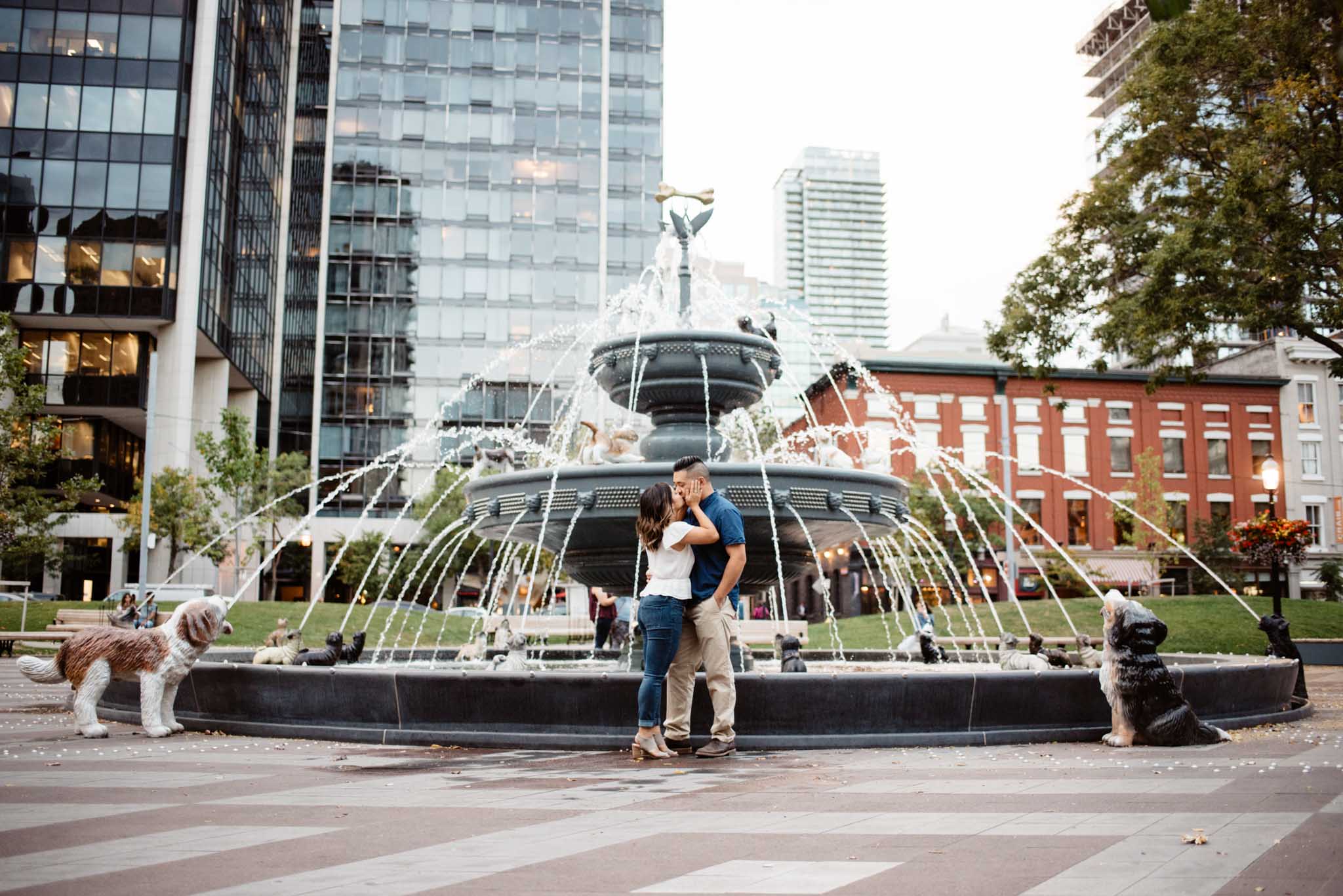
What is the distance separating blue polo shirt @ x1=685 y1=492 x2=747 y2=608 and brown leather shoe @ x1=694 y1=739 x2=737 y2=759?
0.90 m

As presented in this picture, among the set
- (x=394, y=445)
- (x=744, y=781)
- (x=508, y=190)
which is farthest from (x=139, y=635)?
(x=508, y=190)

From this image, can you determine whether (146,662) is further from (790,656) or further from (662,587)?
(790,656)

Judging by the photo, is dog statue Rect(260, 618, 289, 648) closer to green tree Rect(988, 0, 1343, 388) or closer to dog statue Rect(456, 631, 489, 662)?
dog statue Rect(456, 631, 489, 662)

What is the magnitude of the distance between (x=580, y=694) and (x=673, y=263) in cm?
761

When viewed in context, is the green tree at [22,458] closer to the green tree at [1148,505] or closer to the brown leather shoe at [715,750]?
the brown leather shoe at [715,750]

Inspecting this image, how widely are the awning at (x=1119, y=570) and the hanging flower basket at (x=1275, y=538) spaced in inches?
1141

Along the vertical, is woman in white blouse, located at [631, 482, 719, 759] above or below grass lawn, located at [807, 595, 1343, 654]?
above

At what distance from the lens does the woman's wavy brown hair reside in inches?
275

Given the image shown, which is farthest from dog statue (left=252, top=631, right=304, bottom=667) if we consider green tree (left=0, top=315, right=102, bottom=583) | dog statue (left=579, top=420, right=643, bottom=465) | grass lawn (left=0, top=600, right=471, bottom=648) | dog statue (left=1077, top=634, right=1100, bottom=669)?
green tree (left=0, top=315, right=102, bottom=583)

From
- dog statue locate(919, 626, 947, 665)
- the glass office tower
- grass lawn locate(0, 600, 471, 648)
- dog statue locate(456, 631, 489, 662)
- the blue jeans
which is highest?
the glass office tower

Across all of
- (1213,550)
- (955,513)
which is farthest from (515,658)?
(1213,550)

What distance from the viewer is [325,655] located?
34.2 ft

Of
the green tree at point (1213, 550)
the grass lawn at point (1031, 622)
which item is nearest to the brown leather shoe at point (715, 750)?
the grass lawn at point (1031, 622)

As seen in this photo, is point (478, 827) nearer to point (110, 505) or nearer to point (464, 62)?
point (110, 505)
